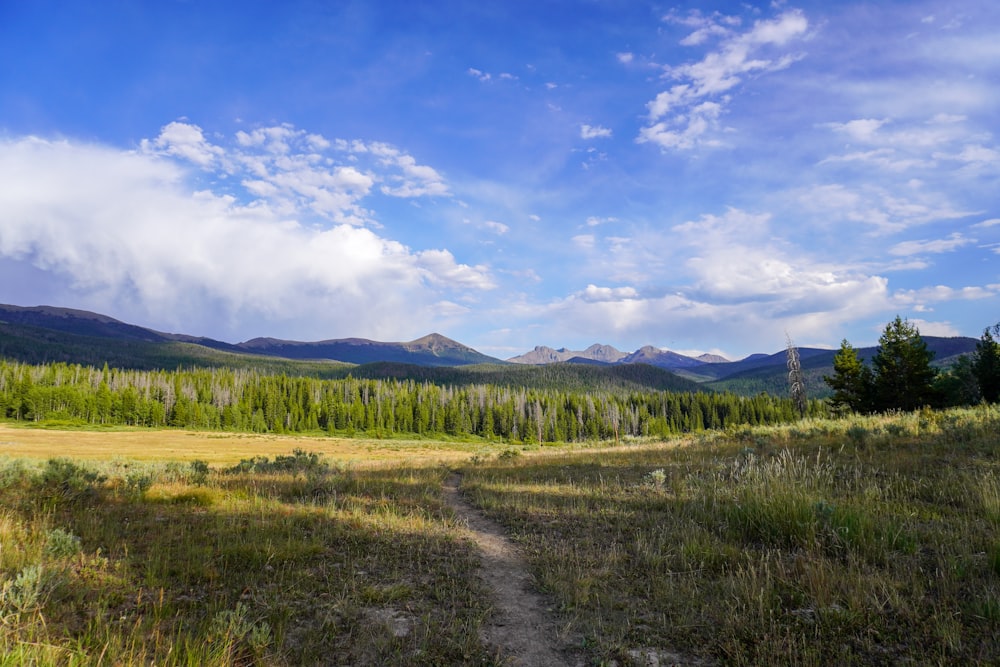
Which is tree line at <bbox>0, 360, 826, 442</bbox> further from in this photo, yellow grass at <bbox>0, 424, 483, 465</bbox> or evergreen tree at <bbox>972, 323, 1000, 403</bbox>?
evergreen tree at <bbox>972, 323, 1000, 403</bbox>

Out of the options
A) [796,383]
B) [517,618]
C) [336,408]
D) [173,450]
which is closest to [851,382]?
[796,383]

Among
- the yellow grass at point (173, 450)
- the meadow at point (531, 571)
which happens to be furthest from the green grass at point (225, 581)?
the yellow grass at point (173, 450)

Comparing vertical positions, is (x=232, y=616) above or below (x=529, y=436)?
above

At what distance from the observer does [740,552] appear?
240 inches

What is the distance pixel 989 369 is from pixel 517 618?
188 feet

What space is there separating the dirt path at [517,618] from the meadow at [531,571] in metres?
0.18

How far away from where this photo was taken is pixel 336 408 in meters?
126

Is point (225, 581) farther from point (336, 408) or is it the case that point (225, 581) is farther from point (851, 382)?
point (336, 408)

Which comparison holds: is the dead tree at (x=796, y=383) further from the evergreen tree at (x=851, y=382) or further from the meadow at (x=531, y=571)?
the meadow at (x=531, y=571)

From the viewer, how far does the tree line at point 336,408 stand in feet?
340

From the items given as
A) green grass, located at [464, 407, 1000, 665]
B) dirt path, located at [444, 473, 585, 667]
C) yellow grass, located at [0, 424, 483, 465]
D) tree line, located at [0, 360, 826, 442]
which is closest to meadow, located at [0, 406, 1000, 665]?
green grass, located at [464, 407, 1000, 665]

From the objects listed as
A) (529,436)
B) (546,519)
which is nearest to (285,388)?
(529,436)

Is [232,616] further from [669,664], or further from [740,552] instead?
[740,552]

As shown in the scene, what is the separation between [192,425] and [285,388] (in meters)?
29.9
